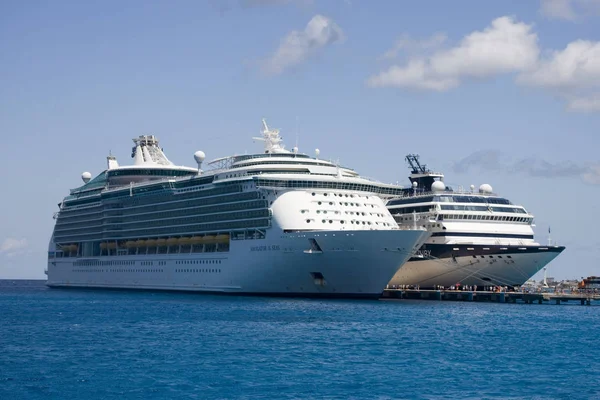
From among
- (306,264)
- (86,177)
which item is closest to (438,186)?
(306,264)

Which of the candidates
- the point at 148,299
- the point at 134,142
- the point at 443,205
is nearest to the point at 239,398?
the point at 148,299

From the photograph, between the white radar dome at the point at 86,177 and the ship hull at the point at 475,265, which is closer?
the ship hull at the point at 475,265

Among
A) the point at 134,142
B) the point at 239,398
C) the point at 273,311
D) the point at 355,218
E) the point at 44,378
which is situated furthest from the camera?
the point at 134,142

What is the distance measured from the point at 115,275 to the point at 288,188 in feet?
118

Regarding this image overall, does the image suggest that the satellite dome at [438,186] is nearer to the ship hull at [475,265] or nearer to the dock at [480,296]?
the ship hull at [475,265]

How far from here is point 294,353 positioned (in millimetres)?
41812

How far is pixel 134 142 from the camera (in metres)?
116

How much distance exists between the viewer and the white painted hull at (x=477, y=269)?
83438 millimetres

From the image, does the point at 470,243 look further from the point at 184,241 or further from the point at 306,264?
the point at 184,241

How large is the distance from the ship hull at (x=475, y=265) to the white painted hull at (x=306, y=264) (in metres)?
12.8

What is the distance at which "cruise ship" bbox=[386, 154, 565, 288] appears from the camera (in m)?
83.5

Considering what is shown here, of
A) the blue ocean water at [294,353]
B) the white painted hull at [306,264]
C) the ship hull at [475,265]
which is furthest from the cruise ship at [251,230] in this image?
the ship hull at [475,265]

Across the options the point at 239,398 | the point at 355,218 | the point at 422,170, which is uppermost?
the point at 422,170

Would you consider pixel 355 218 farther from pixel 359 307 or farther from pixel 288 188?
pixel 359 307
